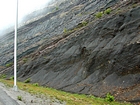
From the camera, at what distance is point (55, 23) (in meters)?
81.7

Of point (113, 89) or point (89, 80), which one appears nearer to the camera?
point (113, 89)

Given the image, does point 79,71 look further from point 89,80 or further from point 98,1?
point 98,1

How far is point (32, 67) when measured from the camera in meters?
51.9

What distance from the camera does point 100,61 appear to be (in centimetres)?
3362

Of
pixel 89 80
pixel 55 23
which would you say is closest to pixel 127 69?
pixel 89 80

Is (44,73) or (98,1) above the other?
(98,1)

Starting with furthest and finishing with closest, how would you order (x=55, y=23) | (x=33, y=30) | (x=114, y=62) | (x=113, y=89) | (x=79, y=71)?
1. (x=33, y=30)
2. (x=55, y=23)
3. (x=79, y=71)
4. (x=114, y=62)
5. (x=113, y=89)

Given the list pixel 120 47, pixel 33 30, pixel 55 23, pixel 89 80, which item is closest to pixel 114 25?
pixel 120 47

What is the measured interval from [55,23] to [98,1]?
17.2m

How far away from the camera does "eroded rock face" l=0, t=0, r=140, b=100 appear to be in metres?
27.9

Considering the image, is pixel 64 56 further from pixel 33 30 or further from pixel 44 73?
pixel 33 30

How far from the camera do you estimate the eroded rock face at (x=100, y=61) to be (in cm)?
2789

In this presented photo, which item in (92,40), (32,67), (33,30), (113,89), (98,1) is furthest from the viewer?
(33,30)

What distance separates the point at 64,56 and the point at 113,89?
17.8 m
